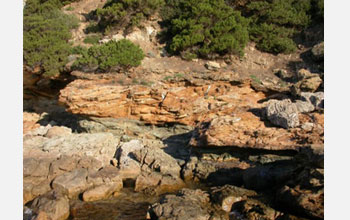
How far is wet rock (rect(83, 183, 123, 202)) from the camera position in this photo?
10.3m

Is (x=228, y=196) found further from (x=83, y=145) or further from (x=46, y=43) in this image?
(x=46, y=43)

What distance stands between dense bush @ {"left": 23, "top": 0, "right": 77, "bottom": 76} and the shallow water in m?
11.4

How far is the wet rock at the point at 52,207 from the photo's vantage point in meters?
8.69

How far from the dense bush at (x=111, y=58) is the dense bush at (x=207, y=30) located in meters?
3.86

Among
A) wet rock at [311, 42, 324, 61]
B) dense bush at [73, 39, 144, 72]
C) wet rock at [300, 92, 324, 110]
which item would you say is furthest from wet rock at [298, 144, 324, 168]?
wet rock at [311, 42, 324, 61]

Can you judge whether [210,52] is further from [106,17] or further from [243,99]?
[106,17]

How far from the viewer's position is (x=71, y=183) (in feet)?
35.9

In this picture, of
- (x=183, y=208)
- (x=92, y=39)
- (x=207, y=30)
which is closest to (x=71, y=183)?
(x=183, y=208)

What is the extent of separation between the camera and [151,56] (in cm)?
1938

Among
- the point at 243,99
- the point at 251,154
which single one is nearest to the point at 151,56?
the point at 243,99

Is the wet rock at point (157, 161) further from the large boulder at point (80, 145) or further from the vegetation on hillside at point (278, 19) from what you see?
the vegetation on hillside at point (278, 19)

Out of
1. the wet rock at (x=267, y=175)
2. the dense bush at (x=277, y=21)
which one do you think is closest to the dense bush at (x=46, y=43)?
the wet rock at (x=267, y=175)

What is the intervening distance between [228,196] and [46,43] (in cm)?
1687

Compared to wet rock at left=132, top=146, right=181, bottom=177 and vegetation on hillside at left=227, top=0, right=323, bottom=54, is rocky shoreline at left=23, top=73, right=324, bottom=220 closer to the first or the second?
wet rock at left=132, top=146, right=181, bottom=177
